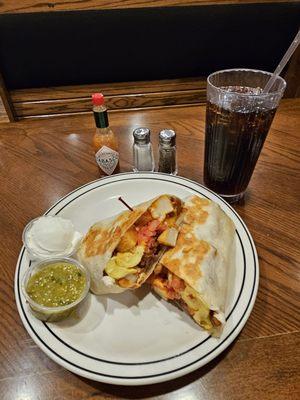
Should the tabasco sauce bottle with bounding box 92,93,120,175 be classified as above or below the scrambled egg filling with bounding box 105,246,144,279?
above

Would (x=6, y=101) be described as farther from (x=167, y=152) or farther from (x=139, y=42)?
(x=167, y=152)

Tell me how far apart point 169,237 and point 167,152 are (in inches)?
15.8

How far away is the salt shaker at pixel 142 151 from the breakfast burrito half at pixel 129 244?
0.27m

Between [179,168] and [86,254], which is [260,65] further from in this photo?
[86,254]

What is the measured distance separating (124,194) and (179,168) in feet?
0.89

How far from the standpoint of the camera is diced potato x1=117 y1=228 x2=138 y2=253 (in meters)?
0.94

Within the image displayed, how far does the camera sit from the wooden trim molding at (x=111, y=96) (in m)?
2.38

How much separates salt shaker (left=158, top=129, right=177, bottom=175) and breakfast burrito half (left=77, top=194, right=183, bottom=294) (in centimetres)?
→ 25

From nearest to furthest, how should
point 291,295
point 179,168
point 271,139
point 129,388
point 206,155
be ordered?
1. point 129,388
2. point 291,295
3. point 206,155
4. point 179,168
5. point 271,139

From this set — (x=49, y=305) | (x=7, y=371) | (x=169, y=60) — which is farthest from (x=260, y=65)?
(x=7, y=371)

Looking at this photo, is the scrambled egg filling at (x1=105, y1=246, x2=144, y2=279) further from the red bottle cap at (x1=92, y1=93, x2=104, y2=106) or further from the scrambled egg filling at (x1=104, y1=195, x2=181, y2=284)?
the red bottle cap at (x1=92, y1=93, x2=104, y2=106)

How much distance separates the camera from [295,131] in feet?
4.60

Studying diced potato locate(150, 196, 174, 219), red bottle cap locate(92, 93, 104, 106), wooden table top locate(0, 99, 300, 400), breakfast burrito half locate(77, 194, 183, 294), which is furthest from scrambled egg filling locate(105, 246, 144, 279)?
red bottle cap locate(92, 93, 104, 106)

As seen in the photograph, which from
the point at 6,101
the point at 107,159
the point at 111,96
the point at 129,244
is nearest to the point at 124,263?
the point at 129,244
